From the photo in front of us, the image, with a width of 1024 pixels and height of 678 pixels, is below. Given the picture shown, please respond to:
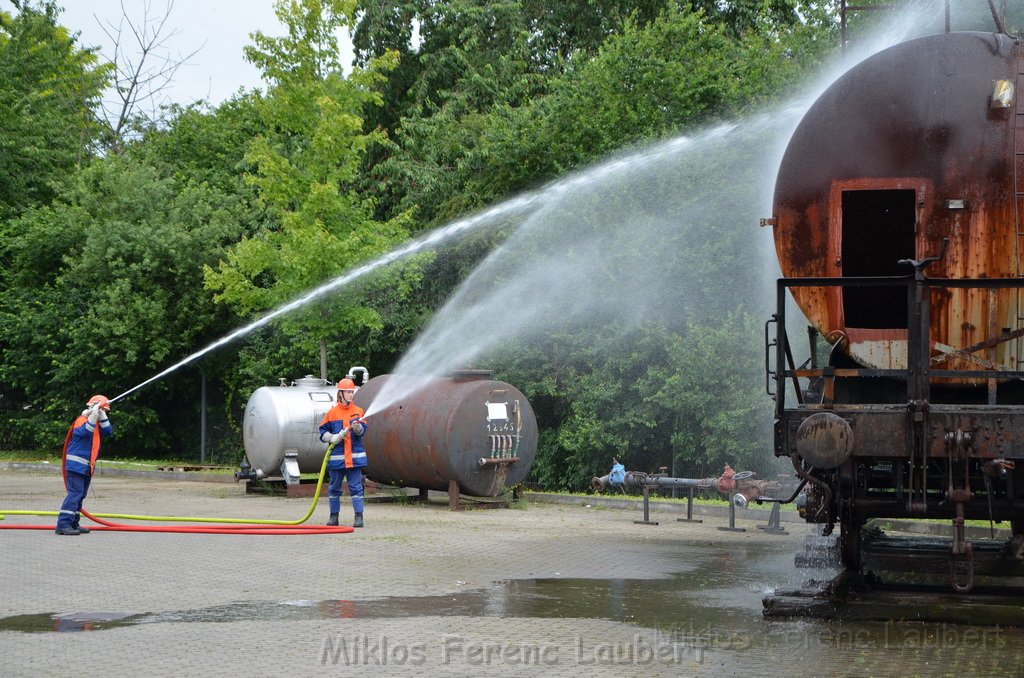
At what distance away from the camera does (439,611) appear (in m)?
9.28

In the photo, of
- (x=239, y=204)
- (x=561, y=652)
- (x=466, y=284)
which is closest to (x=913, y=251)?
(x=561, y=652)

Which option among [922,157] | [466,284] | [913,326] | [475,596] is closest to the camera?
[913,326]

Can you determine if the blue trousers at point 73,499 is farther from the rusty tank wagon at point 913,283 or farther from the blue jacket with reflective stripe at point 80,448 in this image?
the rusty tank wagon at point 913,283

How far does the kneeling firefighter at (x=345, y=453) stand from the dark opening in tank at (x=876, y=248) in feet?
A: 24.7

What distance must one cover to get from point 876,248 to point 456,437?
9.09 meters

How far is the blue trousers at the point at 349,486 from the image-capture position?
15.3 m

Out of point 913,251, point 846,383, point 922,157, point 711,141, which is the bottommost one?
point 846,383

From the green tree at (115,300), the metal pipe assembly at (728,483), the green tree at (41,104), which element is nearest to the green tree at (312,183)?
the green tree at (115,300)

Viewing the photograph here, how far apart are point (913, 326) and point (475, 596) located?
398 cm

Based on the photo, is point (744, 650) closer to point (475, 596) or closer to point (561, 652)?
point (561, 652)

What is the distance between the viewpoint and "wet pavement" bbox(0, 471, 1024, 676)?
24.6ft

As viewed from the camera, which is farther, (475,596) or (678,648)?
(475,596)

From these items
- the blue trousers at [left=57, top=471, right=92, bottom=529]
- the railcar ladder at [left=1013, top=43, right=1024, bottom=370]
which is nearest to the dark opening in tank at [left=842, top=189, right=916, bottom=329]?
the railcar ladder at [left=1013, top=43, right=1024, bottom=370]

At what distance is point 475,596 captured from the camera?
32.9 ft
